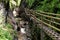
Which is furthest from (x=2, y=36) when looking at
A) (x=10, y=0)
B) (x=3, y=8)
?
(x=10, y=0)

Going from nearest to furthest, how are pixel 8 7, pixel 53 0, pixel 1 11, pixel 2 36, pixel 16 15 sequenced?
pixel 2 36 < pixel 53 0 < pixel 1 11 < pixel 8 7 < pixel 16 15

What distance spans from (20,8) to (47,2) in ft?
20.1

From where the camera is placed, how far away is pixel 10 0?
47.1ft

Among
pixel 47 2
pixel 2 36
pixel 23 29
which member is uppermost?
pixel 47 2

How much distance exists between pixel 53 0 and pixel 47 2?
118 centimetres

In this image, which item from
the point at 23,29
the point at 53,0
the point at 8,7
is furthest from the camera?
the point at 23,29

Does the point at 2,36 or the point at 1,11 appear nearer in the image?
the point at 2,36

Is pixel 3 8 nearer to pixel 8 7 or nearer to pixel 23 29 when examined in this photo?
pixel 8 7

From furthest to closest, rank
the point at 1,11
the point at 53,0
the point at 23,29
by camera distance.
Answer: the point at 23,29 < the point at 1,11 < the point at 53,0

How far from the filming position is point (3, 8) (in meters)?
13.6

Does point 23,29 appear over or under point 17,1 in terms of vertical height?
under

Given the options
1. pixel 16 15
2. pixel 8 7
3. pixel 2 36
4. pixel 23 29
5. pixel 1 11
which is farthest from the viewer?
pixel 16 15

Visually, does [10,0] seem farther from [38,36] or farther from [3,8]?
[38,36]

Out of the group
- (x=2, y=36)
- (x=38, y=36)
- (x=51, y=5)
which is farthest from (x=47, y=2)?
(x=2, y=36)
